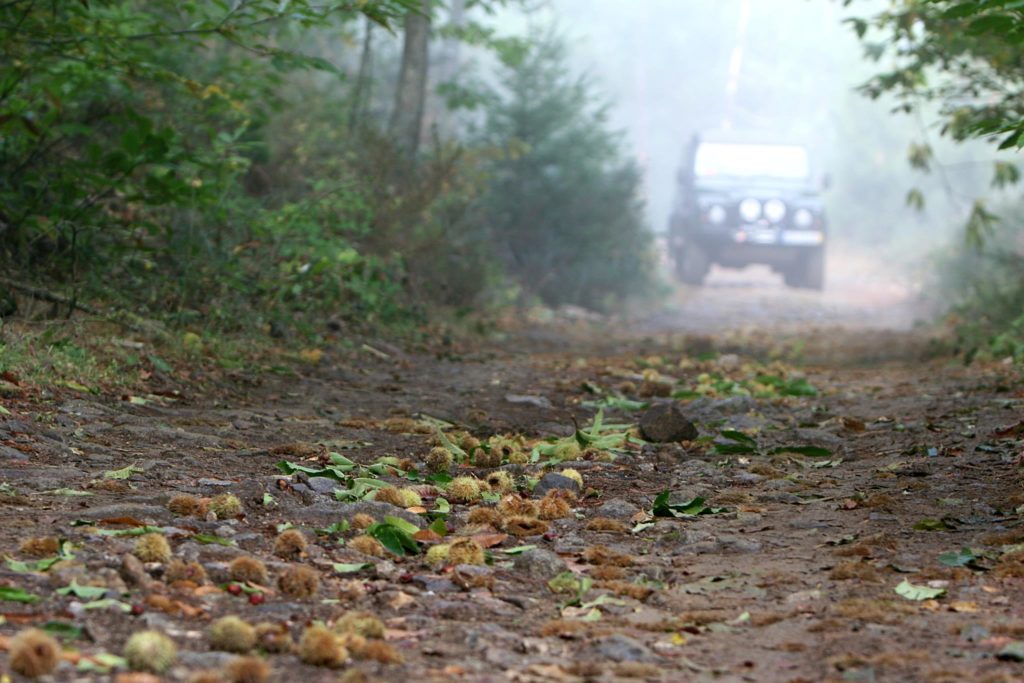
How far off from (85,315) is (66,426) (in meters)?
1.78

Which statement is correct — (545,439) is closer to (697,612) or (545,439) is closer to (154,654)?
(697,612)

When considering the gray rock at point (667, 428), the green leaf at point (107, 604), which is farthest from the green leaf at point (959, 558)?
the green leaf at point (107, 604)

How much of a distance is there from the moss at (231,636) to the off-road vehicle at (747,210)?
1771 cm

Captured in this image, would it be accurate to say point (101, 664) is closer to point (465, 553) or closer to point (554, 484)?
point (465, 553)

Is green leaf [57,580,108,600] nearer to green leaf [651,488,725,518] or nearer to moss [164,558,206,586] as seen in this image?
moss [164,558,206,586]

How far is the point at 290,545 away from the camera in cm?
295

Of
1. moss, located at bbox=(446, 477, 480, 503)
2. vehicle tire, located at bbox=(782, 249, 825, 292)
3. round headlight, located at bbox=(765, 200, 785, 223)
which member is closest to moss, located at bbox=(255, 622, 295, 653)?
moss, located at bbox=(446, 477, 480, 503)

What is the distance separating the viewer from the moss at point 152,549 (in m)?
2.73

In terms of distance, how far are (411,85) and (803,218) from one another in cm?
969

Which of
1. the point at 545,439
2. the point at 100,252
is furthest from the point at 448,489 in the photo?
the point at 100,252

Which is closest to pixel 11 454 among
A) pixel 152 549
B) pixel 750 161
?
pixel 152 549

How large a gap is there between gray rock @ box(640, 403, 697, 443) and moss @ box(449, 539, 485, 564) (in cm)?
200

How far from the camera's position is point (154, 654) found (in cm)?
207

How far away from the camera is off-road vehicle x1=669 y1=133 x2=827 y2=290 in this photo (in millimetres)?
19375
